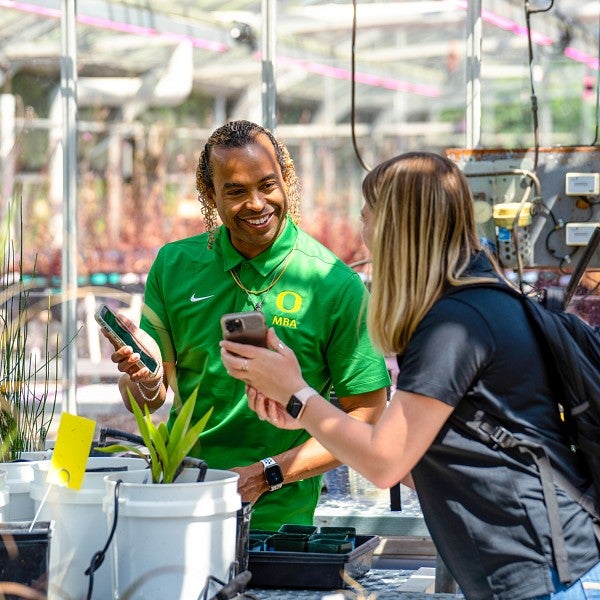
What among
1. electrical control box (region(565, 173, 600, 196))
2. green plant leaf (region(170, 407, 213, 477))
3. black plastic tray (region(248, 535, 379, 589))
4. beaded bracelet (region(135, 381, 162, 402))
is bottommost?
black plastic tray (region(248, 535, 379, 589))

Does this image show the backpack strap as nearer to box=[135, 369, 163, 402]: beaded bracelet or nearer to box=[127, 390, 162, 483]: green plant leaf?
box=[127, 390, 162, 483]: green plant leaf

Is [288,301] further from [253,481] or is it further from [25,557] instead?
[25,557]

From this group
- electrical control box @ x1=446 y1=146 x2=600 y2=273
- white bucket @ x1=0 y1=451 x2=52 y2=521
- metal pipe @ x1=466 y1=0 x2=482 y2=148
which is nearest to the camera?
white bucket @ x1=0 y1=451 x2=52 y2=521

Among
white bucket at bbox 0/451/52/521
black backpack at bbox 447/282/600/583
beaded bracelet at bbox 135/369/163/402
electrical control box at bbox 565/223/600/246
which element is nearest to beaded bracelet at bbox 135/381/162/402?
beaded bracelet at bbox 135/369/163/402

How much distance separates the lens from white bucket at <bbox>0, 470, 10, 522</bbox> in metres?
1.82

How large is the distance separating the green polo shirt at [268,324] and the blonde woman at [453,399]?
624mm

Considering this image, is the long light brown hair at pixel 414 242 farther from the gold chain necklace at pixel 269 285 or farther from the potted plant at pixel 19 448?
the gold chain necklace at pixel 269 285

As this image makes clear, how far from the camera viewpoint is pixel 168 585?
1665 mm

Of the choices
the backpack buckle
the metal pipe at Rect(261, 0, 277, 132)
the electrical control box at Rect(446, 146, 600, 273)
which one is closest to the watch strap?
the backpack buckle

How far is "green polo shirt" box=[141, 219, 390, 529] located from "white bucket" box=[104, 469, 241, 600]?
705mm

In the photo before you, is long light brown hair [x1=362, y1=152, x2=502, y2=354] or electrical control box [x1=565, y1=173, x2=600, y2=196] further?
electrical control box [x1=565, y1=173, x2=600, y2=196]

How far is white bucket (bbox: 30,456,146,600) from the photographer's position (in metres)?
1.76

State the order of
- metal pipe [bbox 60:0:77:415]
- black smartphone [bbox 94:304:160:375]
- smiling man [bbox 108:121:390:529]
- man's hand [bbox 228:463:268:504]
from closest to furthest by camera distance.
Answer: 1. black smartphone [bbox 94:304:160:375]
2. man's hand [bbox 228:463:268:504]
3. smiling man [bbox 108:121:390:529]
4. metal pipe [bbox 60:0:77:415]

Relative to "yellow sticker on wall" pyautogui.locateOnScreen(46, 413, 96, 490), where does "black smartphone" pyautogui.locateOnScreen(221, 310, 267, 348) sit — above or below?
above
